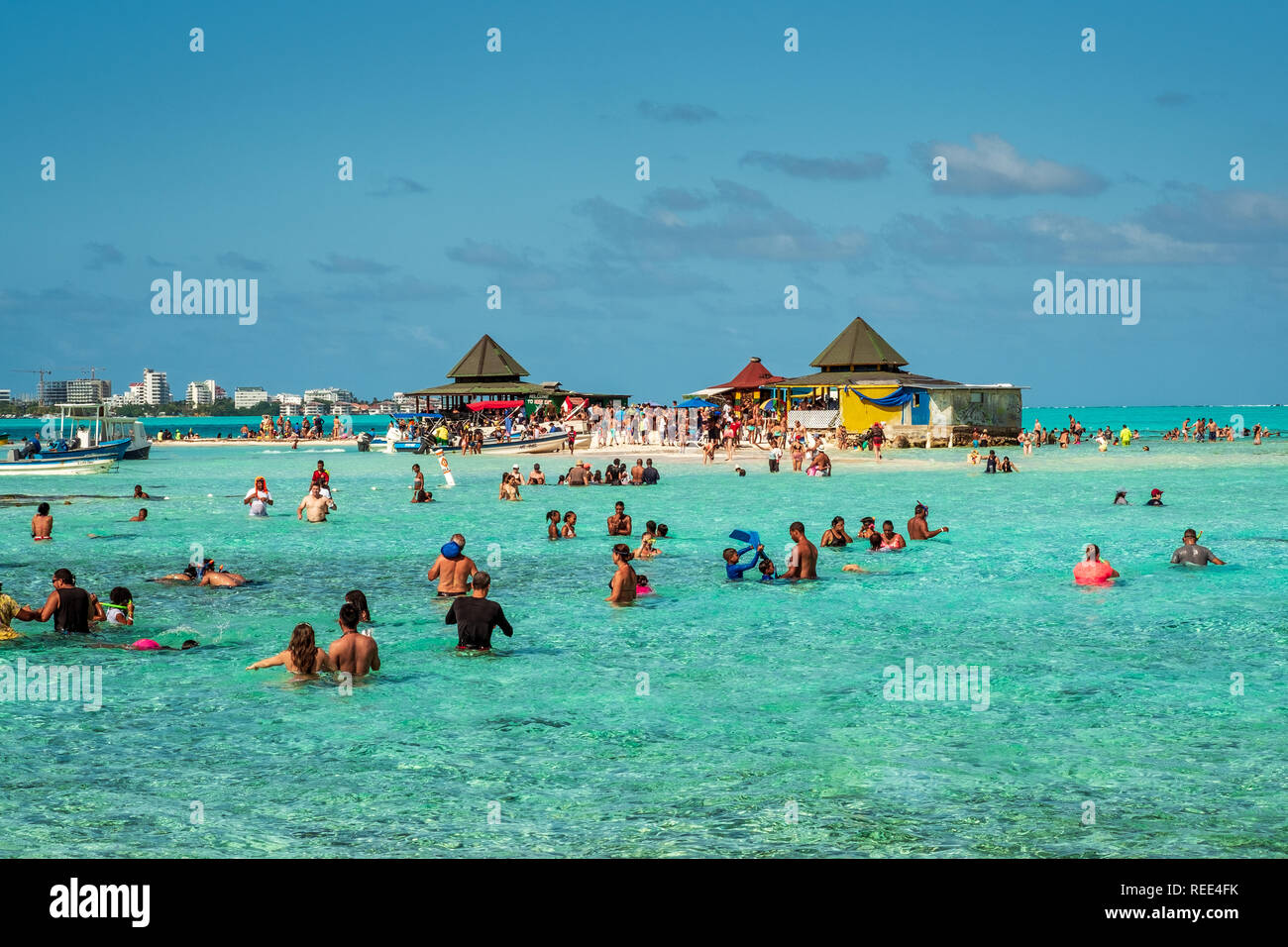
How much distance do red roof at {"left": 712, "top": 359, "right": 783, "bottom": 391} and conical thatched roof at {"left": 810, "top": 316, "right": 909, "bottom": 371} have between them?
4.51m

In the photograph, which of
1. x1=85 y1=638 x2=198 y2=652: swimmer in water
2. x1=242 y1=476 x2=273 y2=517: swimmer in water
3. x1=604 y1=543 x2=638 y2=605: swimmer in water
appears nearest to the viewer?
x1=85 y1=638 x2=198 y2=652: swimmer in water

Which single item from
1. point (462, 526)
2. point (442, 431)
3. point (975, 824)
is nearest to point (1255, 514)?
point (462, 526)

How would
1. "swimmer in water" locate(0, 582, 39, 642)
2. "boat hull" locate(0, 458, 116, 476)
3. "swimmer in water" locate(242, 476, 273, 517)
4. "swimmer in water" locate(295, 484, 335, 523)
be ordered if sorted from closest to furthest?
"swimmer in water" locate(0, 582, 39, 642) → "swimmer in water" locate(295, 484, 335, 523) → "swimmer in water" locate(242, 476, 273, 517) → "boat hull" locate(0, 458, 116, 476)

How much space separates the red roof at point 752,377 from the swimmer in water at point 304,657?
2498 inches

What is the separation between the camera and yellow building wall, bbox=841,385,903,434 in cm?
6606

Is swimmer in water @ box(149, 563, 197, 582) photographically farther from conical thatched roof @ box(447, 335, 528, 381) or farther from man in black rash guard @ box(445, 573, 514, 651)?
conical thatched roof @ box(447, 335, 528, 381)

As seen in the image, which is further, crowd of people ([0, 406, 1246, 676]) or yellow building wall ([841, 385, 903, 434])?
yellow building wall ([841, 385, 903, 434])

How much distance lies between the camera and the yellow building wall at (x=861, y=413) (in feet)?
217

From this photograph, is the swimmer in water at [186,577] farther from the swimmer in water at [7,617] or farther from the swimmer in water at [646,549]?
the swimmer in water at [646,549]

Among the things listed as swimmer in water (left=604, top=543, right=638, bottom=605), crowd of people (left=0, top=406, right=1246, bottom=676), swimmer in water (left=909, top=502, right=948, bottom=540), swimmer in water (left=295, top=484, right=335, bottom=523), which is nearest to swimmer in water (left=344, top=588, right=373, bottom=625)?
crowd of people (left=0, top=406, right=1246, bottom=676)

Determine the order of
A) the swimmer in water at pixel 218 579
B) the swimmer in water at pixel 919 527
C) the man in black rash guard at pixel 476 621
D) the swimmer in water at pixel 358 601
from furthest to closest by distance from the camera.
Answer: the swimmer in water at pixel 919 527 < the swimmer in water at pixel 218 579 < the man in black rash guard at pixel 476 621 < the swimmer in water at pixel 358 601

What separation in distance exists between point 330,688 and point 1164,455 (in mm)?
63115

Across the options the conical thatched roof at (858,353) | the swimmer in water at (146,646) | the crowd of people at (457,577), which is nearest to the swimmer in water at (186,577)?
the crowd of people at (457,577)

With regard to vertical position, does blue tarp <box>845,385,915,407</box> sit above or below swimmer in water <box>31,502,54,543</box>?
above
